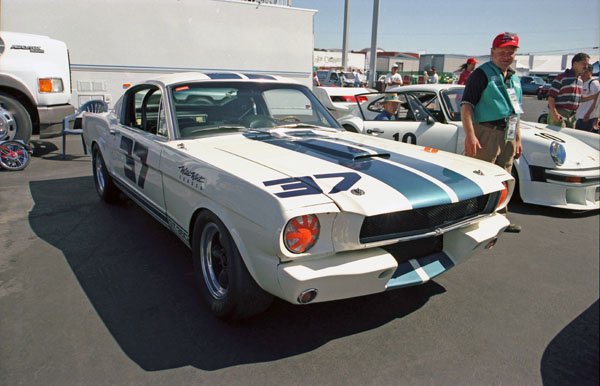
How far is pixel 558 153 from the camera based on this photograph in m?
4.71

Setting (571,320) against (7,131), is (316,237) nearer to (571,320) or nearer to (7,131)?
(571,320)

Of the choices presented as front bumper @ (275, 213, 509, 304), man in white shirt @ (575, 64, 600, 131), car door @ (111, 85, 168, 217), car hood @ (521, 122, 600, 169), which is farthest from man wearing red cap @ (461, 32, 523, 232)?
man in white shirt @ (575, 64, 600, 131)

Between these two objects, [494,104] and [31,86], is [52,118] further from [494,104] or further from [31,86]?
[494,104]

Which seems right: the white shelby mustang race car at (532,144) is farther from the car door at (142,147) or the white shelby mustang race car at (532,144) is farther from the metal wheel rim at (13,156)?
the metal wheel rim at (13,156)

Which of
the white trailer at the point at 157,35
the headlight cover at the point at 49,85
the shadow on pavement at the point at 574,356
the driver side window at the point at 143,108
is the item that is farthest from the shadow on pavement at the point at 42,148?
the shadow on pavement at the point at 574,356

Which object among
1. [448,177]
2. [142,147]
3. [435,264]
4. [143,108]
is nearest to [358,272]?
[435,264]

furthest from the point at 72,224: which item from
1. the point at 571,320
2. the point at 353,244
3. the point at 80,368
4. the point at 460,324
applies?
the point at 571,320

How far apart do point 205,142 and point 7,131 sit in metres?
5.66

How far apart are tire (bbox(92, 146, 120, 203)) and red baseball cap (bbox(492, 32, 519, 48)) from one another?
4088 millimetres

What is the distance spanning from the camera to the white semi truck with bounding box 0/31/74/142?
7.11m

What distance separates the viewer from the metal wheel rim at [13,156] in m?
6.52

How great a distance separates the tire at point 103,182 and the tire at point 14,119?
288 cm

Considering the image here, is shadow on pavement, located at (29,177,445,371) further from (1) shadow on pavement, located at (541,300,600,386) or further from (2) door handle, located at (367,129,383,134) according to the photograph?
(2) door handle, located at (367,129,383,134)

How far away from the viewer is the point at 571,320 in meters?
2.67
